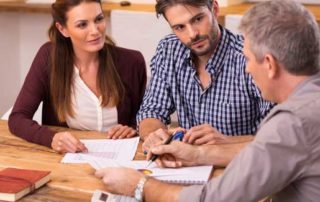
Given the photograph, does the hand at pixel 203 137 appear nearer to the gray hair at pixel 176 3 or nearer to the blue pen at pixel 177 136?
the blue pen at pixel 177 136

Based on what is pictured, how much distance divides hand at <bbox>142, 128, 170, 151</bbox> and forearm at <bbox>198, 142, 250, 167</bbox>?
0.18 m

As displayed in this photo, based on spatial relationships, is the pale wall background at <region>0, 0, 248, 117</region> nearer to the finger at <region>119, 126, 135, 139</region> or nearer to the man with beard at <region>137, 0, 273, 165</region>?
the man with beard at <region>137, 0, 273, 165</region>

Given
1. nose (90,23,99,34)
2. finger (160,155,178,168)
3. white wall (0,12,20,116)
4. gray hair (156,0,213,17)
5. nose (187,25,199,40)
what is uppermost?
gray hair (156,0,213,17)

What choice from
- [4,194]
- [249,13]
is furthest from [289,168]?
[4,194]

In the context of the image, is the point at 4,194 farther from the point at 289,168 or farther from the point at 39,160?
the point at 289,168

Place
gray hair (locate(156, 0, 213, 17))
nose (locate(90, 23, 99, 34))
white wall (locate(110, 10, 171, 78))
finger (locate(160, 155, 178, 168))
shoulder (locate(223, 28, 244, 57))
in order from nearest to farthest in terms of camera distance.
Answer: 1. finger (locate(160, 155, 178, 168))
2. gray hair (locate(156, 0, 213, 17))
3. shoulder (locate(223, 28, 244, 57))
4. nose (locate(90, 23, 99, 34))
5. white wall (locate(110, 10, 171, 78))

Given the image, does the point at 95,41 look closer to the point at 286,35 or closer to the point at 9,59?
the point at 286,35

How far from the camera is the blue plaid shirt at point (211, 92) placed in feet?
7.46

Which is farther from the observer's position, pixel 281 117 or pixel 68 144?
pixel 68 144

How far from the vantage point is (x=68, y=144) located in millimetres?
2035

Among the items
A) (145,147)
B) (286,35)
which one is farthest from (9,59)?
(286,35)

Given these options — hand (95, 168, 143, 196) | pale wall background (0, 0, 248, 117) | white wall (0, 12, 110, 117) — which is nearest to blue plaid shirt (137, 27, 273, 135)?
hand (95, 168, 143, 196)

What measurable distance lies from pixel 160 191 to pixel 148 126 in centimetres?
67

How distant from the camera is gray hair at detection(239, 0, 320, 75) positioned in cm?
140
